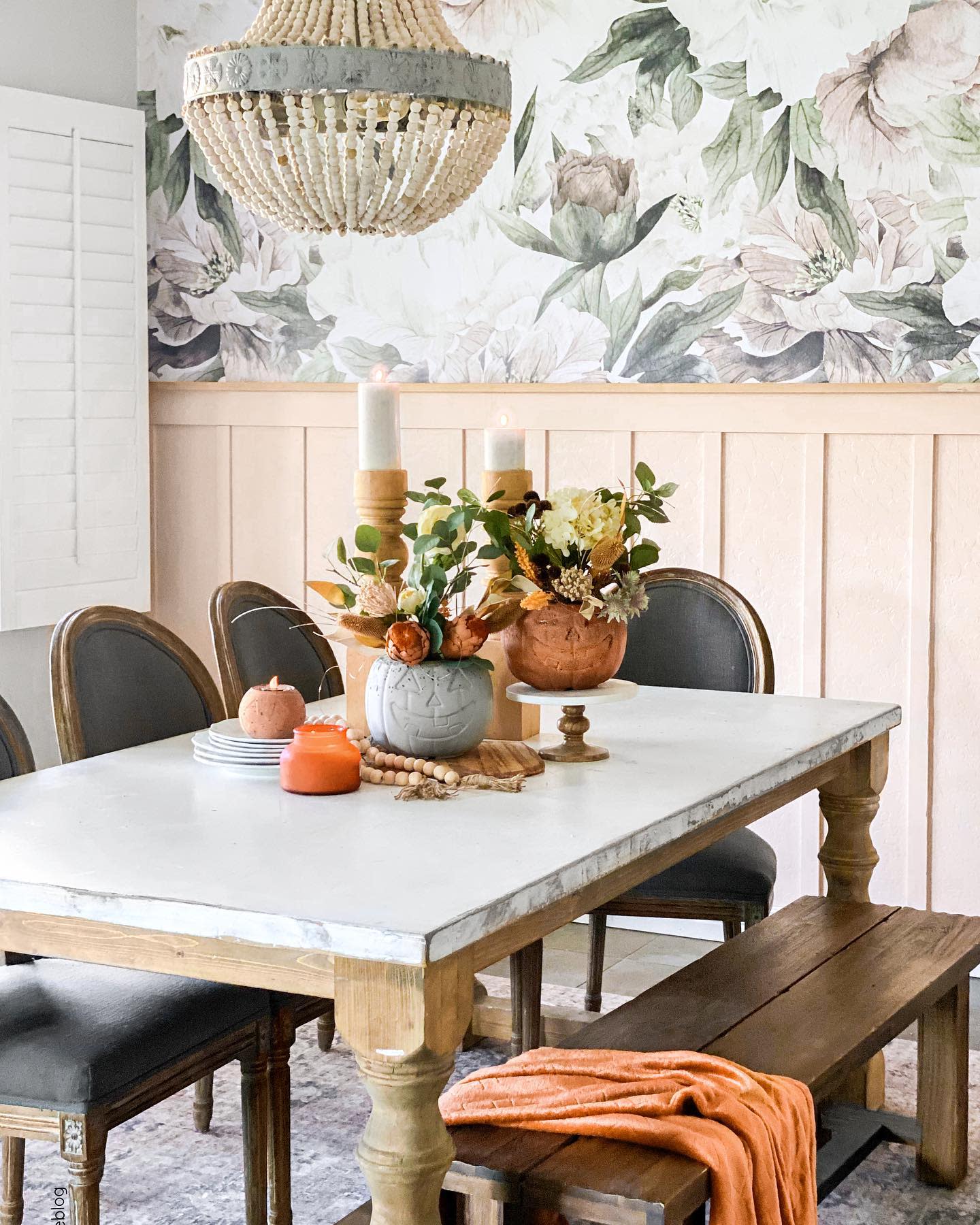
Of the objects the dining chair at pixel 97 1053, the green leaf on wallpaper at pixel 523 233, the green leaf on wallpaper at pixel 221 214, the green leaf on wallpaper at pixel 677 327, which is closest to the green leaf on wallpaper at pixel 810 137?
the green leaf on wallpaper at pixel 677 327

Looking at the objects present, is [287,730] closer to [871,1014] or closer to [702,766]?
[702,766]

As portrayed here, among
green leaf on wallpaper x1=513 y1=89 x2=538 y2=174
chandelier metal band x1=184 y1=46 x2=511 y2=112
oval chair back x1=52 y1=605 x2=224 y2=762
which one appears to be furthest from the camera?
green leaf on wallpaper x1=513 y1=89 x2=538 y2=174

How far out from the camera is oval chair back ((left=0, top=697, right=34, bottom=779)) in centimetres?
234

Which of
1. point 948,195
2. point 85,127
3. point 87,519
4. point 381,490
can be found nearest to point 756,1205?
point 381,490

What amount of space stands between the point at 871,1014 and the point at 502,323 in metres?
2.31

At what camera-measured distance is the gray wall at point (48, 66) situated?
404 cm

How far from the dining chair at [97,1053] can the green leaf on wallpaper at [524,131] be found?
224cm

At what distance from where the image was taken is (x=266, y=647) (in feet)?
10.3

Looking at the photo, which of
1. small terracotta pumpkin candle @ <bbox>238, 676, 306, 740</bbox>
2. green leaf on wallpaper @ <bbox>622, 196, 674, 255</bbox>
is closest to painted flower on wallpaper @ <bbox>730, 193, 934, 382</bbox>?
green leaf on wallpaper @ <bbox>622, 196, 674, 255</bbox>

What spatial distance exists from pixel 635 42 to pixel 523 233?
522 mm

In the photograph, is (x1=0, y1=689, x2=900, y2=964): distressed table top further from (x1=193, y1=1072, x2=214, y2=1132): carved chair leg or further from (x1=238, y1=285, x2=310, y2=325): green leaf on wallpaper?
(x1=238, y1=285, x2=310, y2=325): green leaf on wallpaper

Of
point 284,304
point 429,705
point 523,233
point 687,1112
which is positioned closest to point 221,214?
point 284,304

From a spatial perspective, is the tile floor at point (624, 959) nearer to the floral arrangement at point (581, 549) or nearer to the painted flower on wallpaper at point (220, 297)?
the floral arrangement at point (581, 549)

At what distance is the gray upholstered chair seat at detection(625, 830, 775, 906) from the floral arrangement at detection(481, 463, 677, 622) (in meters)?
0.72
